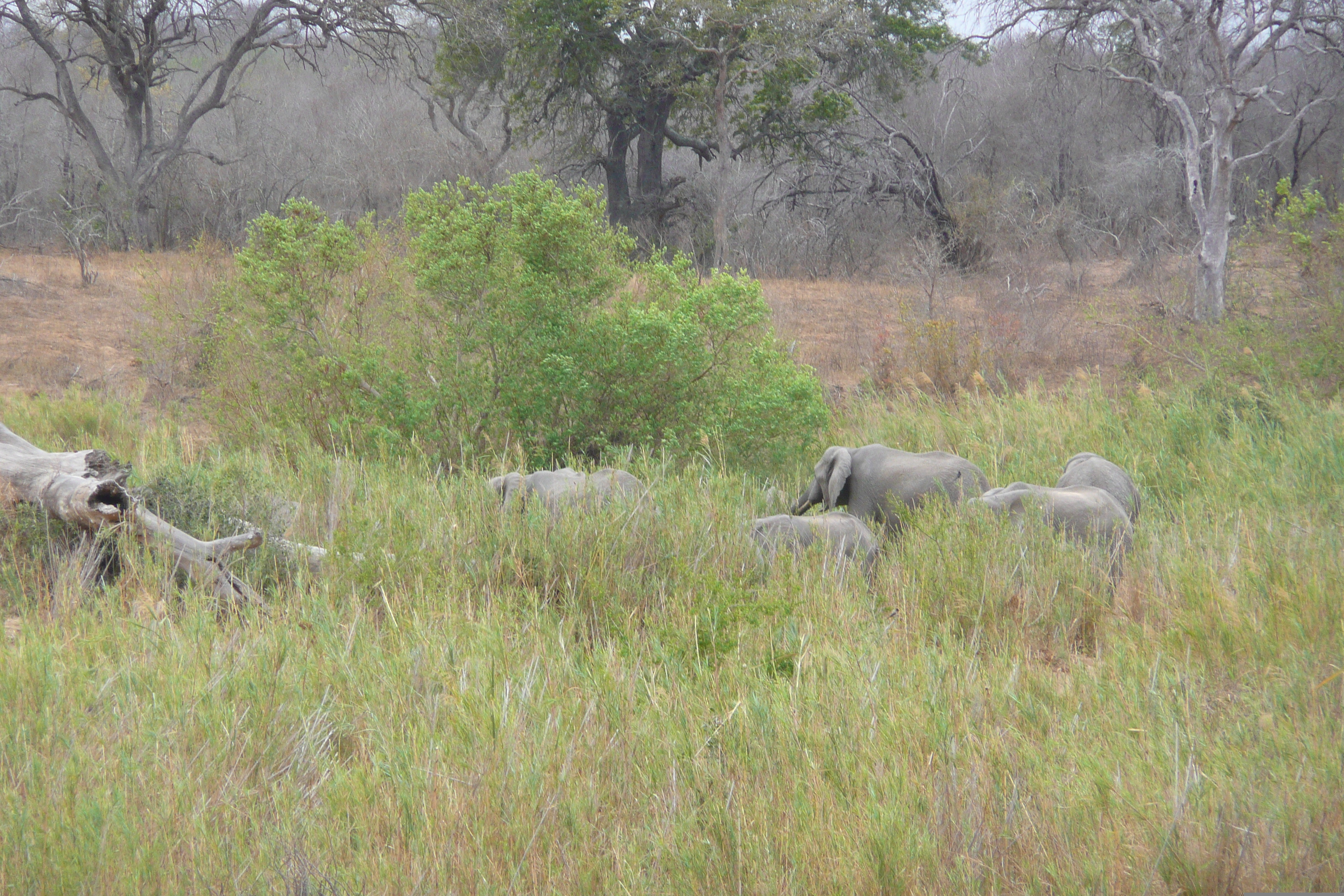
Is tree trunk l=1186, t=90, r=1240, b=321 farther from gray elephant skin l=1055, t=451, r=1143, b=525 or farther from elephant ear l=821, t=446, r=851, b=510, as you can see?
elephant ear l=821, t=446, r=851, b=510

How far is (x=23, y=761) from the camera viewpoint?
252cm

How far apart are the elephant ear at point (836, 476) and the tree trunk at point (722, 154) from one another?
42.5ft

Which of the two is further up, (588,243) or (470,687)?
(588,243)

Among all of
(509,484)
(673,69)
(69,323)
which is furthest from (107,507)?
(673,69)

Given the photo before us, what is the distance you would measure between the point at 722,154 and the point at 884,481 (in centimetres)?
1446

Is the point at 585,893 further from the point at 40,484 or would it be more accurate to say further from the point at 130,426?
the point at 130,426

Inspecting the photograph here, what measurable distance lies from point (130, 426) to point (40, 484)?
12.4 ft

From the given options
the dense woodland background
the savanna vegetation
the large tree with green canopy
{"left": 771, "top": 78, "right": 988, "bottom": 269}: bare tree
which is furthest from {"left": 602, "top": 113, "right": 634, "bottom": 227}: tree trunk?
the savanna vegetation

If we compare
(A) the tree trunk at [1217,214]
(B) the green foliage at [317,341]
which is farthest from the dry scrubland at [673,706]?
(A) the tree trunk at [1217,214]

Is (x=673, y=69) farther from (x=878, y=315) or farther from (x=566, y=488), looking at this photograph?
(x=566, y=488)

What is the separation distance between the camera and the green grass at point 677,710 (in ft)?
6.94

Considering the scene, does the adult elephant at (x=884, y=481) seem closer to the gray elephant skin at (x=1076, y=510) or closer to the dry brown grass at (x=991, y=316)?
the gray elephant skin at (x=1076, y=510)

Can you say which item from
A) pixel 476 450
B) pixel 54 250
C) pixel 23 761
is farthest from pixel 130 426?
pixel 54 250

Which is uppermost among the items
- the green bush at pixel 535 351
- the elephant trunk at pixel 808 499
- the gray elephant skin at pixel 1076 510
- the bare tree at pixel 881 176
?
the bare tree at pixel 881 176
